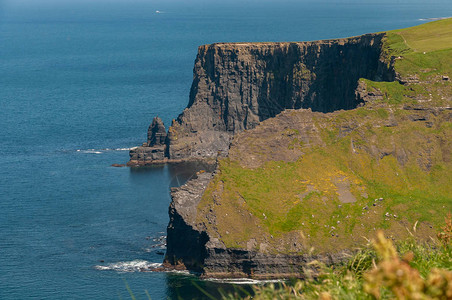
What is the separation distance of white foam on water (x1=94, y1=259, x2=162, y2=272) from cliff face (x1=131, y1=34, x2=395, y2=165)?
64377 mm

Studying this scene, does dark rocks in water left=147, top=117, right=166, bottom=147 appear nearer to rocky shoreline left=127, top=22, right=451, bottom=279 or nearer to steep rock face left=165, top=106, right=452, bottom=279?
rocky shoreline left=127, top=22, right=451, bottom=279

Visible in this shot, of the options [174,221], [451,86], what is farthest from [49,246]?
[451,86]

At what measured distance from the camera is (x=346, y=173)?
116 meters

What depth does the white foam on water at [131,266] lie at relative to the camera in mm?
112394

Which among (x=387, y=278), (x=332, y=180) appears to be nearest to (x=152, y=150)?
(x=332, y=180)

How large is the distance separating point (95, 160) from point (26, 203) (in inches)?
1444

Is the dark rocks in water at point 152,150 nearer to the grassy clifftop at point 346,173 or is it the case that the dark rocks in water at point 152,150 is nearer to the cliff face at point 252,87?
the cliff face at point 252,87

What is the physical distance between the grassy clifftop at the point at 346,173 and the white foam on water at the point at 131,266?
1180cm

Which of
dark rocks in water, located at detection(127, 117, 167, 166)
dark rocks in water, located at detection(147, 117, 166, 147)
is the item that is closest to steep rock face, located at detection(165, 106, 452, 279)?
dark rocks in water, located at detection(127, 117, 167, 166)

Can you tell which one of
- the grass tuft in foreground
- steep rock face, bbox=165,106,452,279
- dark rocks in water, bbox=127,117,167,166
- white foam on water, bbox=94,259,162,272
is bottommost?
white foam on water, bbox=94,259,162,272

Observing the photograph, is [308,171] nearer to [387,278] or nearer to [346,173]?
[346,173]

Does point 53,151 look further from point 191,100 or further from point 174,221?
point 174,221

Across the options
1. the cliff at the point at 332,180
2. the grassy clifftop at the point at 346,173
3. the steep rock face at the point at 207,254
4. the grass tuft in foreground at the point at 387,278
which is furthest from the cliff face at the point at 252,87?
the grass tuft in foreground at the point at 387,278

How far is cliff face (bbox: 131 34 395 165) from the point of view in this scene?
17175 cm
